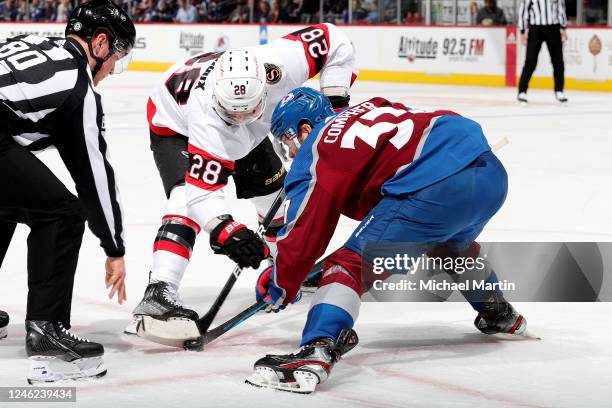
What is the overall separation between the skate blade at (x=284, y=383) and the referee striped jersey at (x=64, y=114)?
25.2 inches

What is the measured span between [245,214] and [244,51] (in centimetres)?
248

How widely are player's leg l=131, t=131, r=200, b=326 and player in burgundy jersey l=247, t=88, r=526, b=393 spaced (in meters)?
0.55

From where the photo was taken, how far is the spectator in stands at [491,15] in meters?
14.8

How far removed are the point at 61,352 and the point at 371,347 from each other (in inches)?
37.9

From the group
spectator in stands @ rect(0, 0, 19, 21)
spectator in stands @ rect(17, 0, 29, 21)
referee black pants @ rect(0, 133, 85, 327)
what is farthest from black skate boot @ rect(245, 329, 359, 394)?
spectator in stands @ rect(0, 0, 19, 21)

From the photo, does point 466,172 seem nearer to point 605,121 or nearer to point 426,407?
point 426,407

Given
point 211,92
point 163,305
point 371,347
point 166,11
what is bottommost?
point 371,347

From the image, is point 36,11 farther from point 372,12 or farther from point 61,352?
point 61,352

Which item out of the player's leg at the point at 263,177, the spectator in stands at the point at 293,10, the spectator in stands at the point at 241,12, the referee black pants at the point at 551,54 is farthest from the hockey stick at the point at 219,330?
the spectator in stands at the point at 241,12

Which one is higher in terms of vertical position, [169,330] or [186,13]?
[186,13]

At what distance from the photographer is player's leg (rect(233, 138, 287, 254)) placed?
443 centimetres

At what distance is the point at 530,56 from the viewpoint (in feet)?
40.4

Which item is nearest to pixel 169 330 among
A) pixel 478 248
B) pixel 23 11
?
→ pixel 478 248

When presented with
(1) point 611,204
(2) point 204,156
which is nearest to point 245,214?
(1) point 611,204
